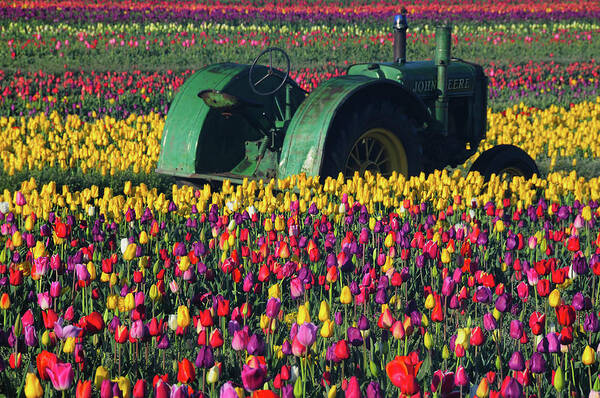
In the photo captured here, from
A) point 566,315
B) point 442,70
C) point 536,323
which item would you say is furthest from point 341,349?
point 442,70

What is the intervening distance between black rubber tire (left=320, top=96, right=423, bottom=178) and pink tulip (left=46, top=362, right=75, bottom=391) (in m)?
3.77

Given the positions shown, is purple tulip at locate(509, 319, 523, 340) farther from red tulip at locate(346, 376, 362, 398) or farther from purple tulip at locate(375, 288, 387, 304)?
red tulip at locate(346, 376, 362, 398)

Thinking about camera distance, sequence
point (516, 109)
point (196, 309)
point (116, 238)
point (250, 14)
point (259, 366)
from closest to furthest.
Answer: point (259, 366)
point (196, 309)
point (116, 238)
point (516, 109)
point (250, 14)

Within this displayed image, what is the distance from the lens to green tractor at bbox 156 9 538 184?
6367 mm

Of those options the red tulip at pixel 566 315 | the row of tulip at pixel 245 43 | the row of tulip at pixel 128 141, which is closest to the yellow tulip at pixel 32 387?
the red tulip at pixel 566 315

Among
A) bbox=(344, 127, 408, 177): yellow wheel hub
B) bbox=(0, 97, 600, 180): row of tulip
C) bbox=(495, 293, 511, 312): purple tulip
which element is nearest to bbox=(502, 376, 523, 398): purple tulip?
bbox=(495, 293, 511, 312): purple tulip

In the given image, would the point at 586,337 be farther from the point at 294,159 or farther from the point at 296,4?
the point at 296,4

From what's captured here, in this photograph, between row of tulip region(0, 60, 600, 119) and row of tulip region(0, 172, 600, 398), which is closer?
row of tulip region(0, 172, 600, 398)

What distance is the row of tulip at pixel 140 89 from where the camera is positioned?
1475 centimetres

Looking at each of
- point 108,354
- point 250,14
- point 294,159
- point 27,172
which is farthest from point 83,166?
point 250,14

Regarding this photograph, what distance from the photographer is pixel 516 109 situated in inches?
557

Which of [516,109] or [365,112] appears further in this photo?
[516,109]

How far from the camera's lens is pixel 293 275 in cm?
447

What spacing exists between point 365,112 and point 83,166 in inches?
118
